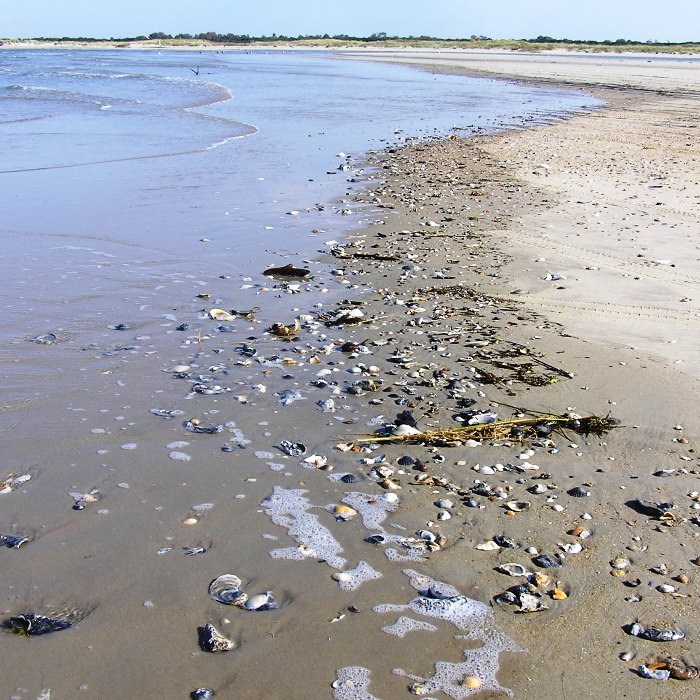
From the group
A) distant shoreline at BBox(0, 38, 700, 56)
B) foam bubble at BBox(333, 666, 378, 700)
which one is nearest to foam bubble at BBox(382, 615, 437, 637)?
foam bubble at BBox(333, 666, 378, 700)

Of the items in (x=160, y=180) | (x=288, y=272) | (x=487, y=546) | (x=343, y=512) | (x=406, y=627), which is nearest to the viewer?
(x=406, y=627)

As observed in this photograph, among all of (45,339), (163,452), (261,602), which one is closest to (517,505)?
(261,602)

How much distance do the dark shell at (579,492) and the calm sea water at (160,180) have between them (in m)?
4.06

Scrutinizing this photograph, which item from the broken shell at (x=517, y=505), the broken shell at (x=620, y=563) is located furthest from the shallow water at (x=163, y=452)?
the broken shell at (x=620, y=563)

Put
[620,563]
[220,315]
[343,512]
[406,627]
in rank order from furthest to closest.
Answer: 1. [220,315]
2. [343,512]
3. [620,563]
4. [406,627]

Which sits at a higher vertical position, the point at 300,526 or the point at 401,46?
the point at 401,46

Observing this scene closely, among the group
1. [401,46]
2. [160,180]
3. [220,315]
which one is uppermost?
[401,46]

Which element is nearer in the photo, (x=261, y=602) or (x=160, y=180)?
(x=261, y=602)

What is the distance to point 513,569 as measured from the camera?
3.44 metres

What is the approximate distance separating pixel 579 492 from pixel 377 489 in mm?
1112

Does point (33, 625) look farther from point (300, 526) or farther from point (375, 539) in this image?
point (375, 539)

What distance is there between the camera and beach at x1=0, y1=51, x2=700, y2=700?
9.63 feet

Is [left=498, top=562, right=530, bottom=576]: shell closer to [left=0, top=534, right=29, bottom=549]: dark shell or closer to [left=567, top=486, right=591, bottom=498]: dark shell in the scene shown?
[left=567, top=486, right=591, bottom=498]: dark shell

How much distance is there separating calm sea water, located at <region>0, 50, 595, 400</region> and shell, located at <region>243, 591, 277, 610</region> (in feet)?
A: 10.8
